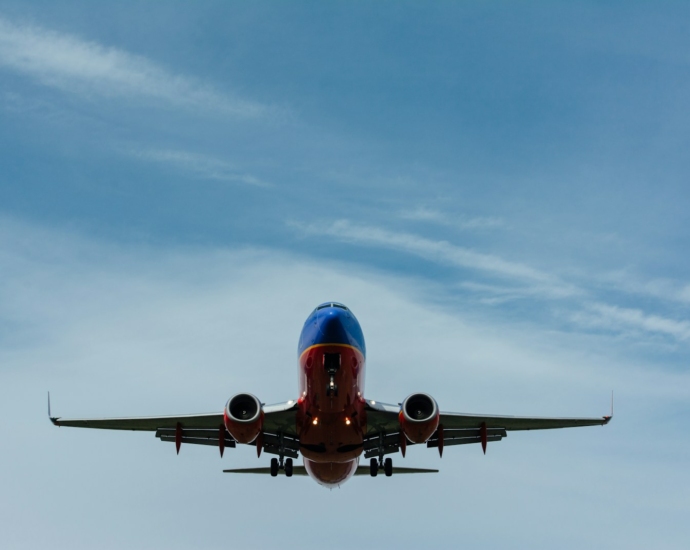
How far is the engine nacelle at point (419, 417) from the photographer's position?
29.5 metres

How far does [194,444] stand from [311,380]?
9562 millimetres

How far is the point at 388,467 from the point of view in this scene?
36156mm

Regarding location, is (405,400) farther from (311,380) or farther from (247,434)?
(247,434)

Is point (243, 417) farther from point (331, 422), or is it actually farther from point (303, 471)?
point (303, 471)

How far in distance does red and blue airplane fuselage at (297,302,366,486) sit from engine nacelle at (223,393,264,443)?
5.72ft

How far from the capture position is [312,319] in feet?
98.0

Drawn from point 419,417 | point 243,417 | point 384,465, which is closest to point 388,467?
point 384,465

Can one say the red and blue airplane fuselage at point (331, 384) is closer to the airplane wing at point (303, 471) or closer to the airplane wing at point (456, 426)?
the airplane wing at point (456, 426)

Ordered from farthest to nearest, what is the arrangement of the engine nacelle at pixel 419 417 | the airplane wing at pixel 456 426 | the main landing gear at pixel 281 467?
the main landing gear at pixel 281 467, the airplane wing at pixel 456 426, the engine nacelle at pixel 419 417

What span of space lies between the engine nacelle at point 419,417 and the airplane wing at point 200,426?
420 cm

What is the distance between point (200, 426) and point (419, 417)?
9.26 m

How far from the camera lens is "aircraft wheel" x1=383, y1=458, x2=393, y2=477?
36.0 metres

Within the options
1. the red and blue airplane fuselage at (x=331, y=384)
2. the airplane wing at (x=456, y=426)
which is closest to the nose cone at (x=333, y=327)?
the red and blue airplane fuselage at (x=331, y=384)

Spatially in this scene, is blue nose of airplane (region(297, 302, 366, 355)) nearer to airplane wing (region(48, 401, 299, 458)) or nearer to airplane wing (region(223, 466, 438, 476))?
airplane wing (region(48, 401, 299, 458))
